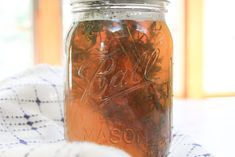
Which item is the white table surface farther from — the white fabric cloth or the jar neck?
the jar neck

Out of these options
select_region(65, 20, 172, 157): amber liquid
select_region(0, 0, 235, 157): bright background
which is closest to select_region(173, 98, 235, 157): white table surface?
select_region(65, 20, 172, 157): amber liquid

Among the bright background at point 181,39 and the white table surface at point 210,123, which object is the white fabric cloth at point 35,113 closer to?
the white table surface at point 210,123

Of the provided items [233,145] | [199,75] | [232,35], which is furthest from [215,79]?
[233,145]

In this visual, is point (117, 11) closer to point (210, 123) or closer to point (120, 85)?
point (120, 85)

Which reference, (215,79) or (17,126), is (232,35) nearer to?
(215,79)

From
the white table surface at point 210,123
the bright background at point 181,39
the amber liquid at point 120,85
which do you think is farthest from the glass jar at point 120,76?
the bright background at point 181,39

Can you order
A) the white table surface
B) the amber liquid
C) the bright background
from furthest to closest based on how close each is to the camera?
the bright background → the white table surface → the amber liquid

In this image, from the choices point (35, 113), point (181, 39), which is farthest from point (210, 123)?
point (181, 39)
